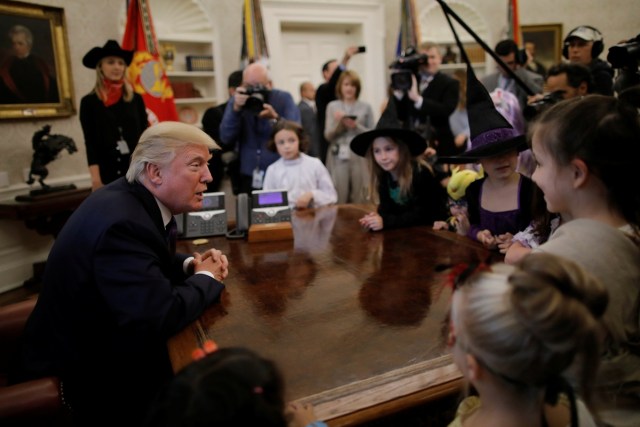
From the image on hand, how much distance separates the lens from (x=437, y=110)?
3.95 meters

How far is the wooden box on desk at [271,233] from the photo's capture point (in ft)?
7.37

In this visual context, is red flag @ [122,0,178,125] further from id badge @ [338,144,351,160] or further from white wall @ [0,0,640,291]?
id badge @ [338,144,351,160]

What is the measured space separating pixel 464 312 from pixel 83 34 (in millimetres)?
5070

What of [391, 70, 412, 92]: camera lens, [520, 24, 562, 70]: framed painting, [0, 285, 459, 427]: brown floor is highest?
[520, 24, 562, 70]: framed painting

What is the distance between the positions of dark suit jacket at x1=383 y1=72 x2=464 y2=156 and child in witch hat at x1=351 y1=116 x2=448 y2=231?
54.9 inches

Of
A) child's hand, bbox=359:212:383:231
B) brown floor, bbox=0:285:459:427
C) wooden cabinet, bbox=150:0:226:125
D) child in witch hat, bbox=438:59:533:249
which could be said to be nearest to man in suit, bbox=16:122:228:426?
brown floor, bbox=0:285:459:427

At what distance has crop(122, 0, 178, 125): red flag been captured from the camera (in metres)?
4.45

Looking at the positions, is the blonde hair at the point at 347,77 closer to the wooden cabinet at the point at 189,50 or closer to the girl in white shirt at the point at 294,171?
the girl in white shirt at the point at 294,171

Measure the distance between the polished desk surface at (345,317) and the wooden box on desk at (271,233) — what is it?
1.9 inches

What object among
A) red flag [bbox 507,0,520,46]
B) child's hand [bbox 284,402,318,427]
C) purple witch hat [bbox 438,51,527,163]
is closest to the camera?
child's hand [bbox 284,402,318,427]

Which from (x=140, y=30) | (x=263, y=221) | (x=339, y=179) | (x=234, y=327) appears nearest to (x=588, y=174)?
(x=234, y=327)

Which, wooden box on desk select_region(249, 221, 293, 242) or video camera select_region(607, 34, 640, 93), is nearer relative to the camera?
video camera select_region(607, 34, 640, 93)

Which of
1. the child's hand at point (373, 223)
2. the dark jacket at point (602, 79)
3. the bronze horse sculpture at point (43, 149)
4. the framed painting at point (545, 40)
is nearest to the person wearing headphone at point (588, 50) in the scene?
the dark jacket at point (602, 79)

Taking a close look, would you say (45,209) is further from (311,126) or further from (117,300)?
(117,300)
